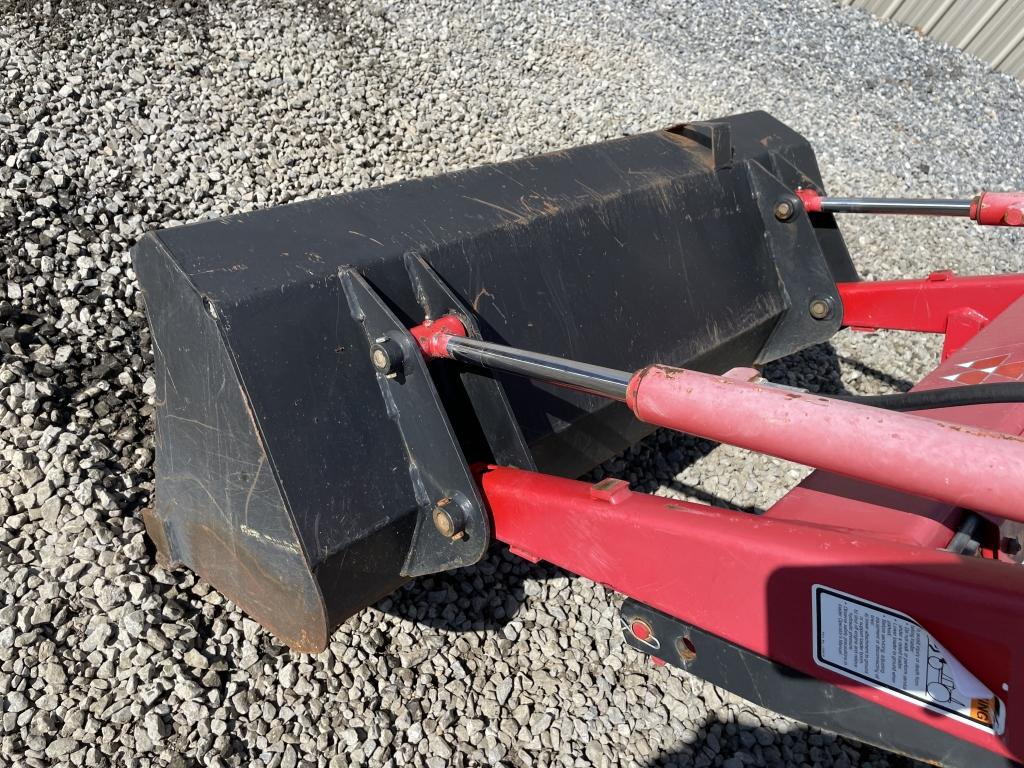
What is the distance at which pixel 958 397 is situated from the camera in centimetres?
166

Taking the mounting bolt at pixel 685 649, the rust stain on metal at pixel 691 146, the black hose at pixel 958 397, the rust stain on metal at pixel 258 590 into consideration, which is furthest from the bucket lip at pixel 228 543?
the rust stain on metal at pixel 691 146

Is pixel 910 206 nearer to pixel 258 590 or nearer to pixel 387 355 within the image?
pixel 387 355

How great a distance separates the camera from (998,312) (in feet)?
7.60

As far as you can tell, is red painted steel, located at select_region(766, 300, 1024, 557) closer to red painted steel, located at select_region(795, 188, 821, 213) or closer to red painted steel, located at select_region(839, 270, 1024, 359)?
red painted steel, located at select_region(839, 270, 1024, 359)

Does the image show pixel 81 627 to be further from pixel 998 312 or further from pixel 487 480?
pixel 998 312

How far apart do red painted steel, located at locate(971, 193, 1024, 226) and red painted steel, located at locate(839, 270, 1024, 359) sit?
155mm

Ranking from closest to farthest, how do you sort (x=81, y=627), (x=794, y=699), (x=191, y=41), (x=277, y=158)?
(x=794, y=699), (x=81, y=627), (x=277, y=158), (x=191, y=41)

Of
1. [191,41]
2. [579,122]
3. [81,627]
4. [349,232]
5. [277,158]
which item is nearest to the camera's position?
[349,232]

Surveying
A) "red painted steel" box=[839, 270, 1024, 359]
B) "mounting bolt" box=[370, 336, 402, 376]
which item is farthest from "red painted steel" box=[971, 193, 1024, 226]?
"mounting bolt" box=[370, 336, 402, 376]

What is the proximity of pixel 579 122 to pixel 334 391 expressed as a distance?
3.48 metres

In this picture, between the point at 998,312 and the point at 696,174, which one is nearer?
the point at 998,312

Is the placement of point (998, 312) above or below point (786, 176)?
below

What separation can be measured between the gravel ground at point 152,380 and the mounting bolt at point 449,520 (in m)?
0.71

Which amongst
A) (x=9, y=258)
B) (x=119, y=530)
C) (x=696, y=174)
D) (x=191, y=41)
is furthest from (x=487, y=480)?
(x=191, y=41)
